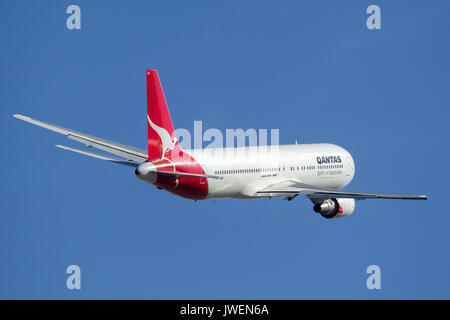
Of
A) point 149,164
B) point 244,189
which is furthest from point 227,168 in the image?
point 149,164

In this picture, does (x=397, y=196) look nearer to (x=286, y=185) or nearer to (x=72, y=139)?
(x=286, y=185)

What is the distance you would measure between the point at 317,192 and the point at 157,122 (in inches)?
511

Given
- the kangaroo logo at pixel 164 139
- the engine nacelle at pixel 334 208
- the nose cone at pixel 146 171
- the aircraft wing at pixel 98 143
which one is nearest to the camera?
the nose cone at pixel 146 171

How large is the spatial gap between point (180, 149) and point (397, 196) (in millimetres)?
15224

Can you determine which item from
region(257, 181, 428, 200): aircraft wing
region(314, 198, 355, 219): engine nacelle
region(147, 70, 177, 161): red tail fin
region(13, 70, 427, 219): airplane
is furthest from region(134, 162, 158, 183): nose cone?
region(314, 198, 355, 219): engine nacelle

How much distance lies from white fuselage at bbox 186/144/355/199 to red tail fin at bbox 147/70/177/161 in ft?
11.8

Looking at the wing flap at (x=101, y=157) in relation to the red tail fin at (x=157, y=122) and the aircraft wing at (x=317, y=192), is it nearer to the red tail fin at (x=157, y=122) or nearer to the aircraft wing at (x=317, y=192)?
the red tail fin at (x=157, y=122)

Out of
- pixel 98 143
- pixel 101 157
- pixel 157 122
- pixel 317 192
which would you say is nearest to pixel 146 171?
pixel 157 122

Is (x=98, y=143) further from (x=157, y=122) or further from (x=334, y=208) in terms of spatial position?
(x=334, y=208)

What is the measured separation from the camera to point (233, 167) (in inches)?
2891

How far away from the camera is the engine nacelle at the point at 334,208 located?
256 feet

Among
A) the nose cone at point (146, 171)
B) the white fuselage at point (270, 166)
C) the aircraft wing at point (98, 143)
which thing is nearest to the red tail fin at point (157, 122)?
the nose cone at point (146, 171)

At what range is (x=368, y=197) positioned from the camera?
6912 centimetres

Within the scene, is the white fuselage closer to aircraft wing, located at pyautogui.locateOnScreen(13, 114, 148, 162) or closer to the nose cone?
the nose cone
